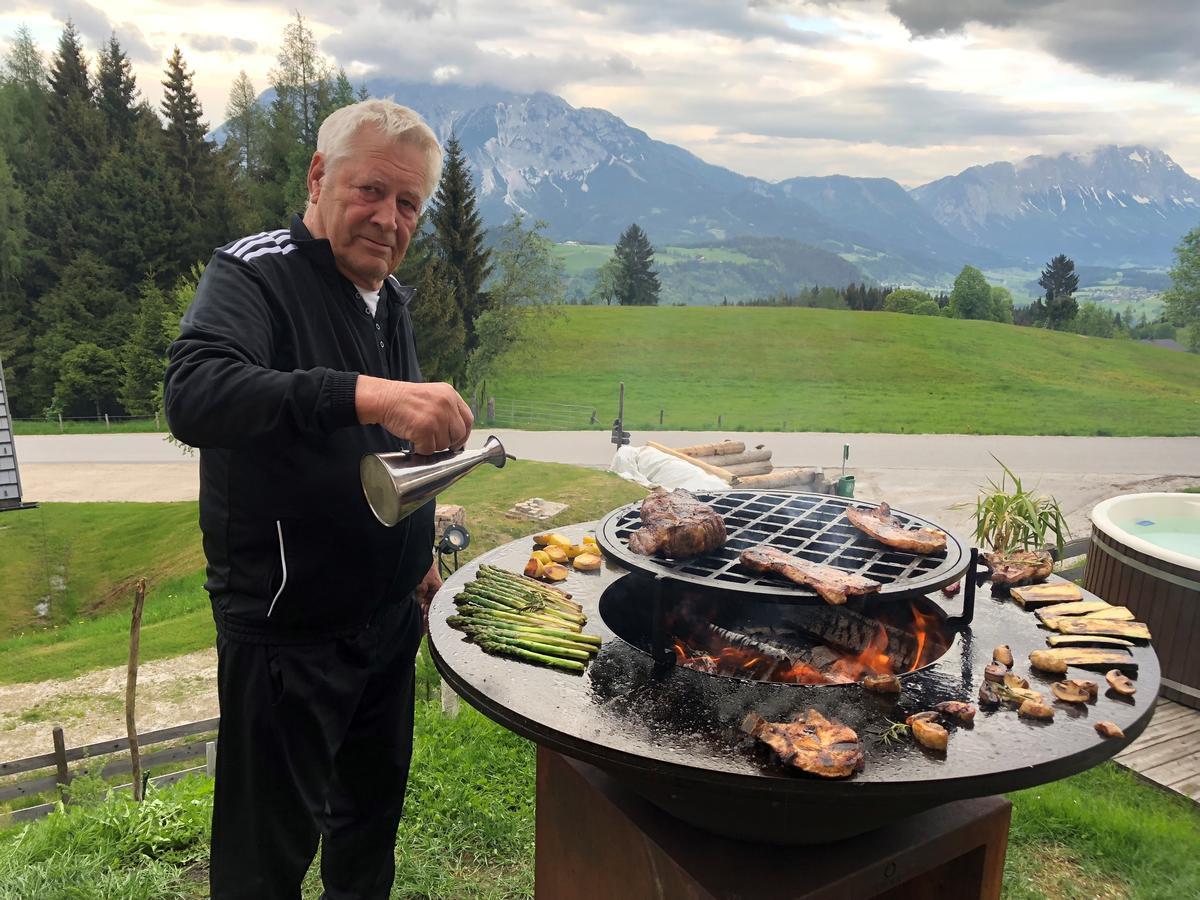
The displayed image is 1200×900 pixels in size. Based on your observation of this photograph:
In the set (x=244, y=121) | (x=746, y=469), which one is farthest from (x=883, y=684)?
(x=244, y=121)

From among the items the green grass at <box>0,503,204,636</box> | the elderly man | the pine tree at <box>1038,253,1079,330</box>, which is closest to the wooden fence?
the elderly man

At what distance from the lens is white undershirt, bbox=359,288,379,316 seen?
241 centimetres

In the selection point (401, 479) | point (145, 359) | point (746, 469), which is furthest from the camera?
point (145, 359)

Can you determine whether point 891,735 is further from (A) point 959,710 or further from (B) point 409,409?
(B) point 409,409

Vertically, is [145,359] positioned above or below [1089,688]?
below

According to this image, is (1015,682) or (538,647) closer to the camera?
(1015,682)

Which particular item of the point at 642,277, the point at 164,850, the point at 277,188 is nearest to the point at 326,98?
the point at 277,188

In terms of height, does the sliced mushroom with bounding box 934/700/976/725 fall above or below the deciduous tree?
below

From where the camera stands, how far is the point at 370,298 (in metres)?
2.45

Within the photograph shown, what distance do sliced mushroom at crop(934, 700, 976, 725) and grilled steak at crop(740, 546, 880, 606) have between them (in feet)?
1.12

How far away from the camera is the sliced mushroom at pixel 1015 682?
6.76 feet

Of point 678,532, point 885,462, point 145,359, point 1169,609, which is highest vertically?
point 678,532

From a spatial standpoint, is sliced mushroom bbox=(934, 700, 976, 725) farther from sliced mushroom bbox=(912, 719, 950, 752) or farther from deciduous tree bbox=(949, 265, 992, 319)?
deciduous tree bbox=(949, 265, 992, 319)

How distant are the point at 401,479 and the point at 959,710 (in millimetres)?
1537
